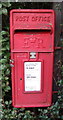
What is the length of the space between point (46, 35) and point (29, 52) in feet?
1.05

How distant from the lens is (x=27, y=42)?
2.06 metres

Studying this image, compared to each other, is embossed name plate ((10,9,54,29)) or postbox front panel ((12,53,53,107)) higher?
embossed name plate ((10,9,54,29))

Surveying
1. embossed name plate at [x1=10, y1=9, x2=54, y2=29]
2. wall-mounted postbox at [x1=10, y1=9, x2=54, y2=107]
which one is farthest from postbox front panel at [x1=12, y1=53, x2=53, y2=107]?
embossed name plate at [x1=10, y1=9, x2=54, y2=29]

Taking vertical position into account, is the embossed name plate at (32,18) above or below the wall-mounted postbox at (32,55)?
above

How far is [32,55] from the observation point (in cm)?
209

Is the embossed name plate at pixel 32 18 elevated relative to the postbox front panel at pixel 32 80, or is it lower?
elevated

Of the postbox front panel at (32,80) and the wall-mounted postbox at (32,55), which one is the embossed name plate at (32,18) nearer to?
the wall-mounted postbox at (32,55)

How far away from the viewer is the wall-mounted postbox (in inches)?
79.7

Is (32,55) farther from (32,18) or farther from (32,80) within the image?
(32,18)

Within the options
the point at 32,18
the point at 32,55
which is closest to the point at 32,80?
the point at 32,55

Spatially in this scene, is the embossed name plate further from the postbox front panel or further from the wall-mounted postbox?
the postbox front panel

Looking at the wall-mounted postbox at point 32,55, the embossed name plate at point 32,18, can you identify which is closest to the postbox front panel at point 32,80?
the wall-mounted postbox at point 32,55

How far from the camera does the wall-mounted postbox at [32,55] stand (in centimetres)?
203

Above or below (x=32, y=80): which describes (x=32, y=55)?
above
